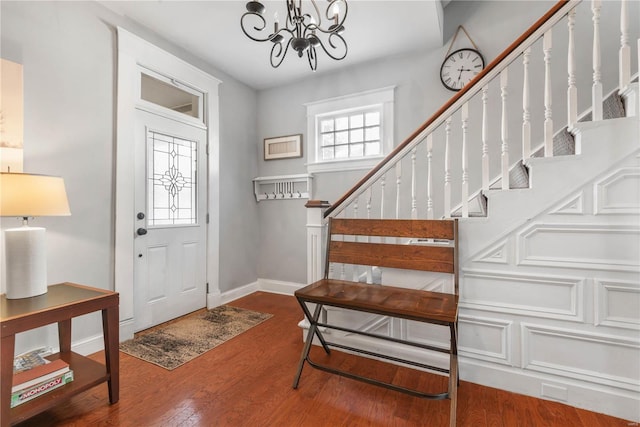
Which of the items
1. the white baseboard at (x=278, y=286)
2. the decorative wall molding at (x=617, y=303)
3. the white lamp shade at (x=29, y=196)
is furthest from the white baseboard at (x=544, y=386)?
the white lamp shade at (x=29, y=196)

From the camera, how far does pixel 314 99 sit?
3.75 m

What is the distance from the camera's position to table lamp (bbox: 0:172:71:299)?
4.92 ft

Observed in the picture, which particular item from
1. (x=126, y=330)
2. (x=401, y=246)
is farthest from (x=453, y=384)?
(x=126, y=330)

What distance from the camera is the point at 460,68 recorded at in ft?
9.70

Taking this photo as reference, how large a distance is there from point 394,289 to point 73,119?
2727 mm

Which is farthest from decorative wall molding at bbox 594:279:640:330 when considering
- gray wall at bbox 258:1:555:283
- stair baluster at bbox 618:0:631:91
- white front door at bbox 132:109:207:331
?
white front door at bbox 132:109:207:331

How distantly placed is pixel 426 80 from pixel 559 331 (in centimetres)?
257

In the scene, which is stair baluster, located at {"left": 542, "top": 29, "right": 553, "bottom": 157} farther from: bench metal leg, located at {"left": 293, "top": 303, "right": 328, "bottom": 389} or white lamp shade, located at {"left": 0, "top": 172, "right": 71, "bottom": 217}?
white lamp shade, located at {"left": 0, "top": 172, "right": 71, "bottom": 217}

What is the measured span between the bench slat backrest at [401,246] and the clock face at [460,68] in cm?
181

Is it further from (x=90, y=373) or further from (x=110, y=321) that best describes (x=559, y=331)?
(x=90, y=373)

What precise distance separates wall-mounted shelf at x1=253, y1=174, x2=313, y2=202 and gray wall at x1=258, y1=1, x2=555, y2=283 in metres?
0.09

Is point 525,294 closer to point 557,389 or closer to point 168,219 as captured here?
point 557,389

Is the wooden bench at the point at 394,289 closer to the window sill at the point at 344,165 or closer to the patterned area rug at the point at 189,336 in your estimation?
the patterned area rug at the point at 189,336

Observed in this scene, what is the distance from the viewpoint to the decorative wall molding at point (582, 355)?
5.16 feet
